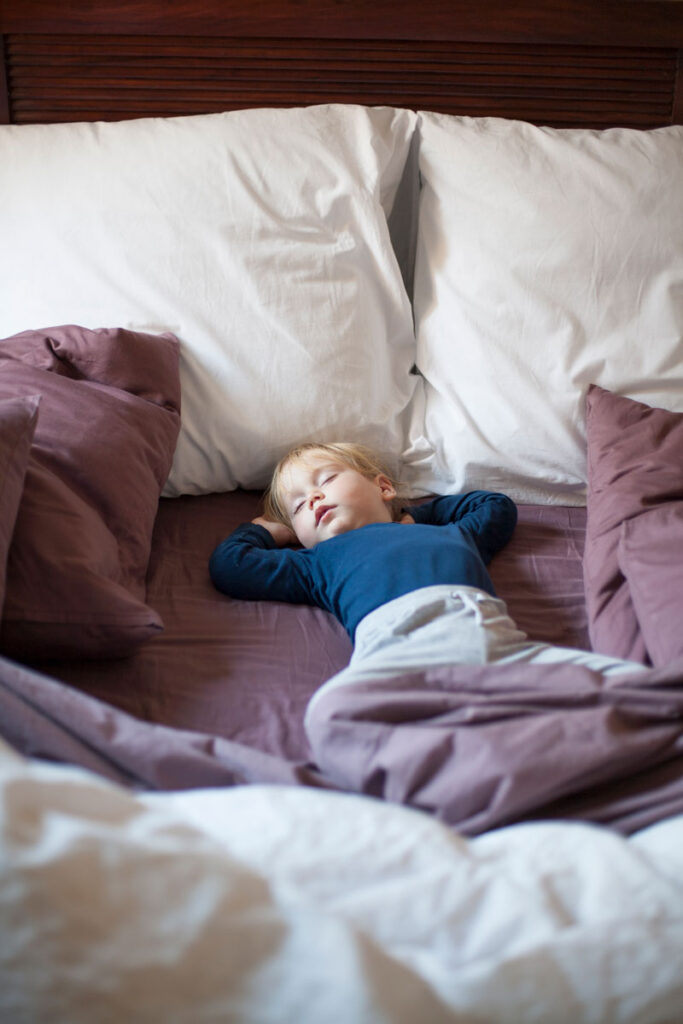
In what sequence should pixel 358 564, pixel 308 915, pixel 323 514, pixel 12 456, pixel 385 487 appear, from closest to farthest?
pixel 308 915
pixel 12 456
pixel 358 564
pixel 323 514
pixel 385 487

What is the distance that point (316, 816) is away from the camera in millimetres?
771

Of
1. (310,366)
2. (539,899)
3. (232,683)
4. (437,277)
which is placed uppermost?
(437,277)

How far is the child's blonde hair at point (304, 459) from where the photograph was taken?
1522mm

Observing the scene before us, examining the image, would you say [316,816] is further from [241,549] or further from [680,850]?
[241,549]

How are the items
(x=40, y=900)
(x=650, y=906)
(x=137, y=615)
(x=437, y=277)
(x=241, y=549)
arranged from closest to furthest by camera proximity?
(x=40, y=900)
(x=650, y=906)
(x=137, y=615)
(x=241, y=549)
(x=437, y=277)

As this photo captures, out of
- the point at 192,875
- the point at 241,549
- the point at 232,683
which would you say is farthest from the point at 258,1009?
the point at 241,549

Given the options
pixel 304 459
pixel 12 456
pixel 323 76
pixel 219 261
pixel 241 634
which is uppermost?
pixel 323 76

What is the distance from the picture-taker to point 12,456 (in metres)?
1.10

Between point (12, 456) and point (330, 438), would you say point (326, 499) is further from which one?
point (12, 456)

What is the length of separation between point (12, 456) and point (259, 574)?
387mm

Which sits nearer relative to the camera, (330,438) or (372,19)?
(330,438)

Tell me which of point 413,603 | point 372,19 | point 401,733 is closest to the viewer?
point 401,733

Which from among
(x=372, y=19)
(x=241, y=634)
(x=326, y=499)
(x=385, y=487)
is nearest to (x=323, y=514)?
(x=326, y=499)

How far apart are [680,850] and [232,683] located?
56 centimetres
